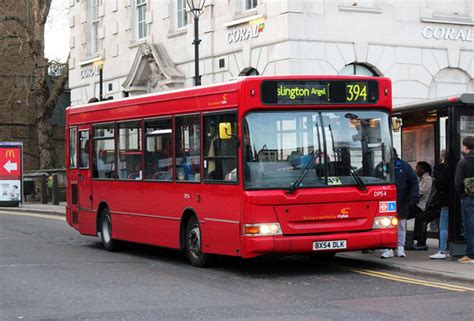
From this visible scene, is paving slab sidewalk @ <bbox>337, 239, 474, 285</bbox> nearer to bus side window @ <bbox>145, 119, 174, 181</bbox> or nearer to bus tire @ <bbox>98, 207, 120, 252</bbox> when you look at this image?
bus side window @ <bbox>145, 119, 174, 181</bbox>

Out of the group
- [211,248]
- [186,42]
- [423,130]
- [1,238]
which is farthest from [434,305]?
[186,42]

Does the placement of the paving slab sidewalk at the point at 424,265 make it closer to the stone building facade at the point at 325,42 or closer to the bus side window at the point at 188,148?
the bus side window at the point at 188,148

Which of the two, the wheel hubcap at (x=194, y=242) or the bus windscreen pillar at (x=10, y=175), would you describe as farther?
the bus windscreen pillar at (x=10, y=175)

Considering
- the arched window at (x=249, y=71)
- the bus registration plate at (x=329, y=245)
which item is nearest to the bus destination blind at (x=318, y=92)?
the bus registration plate at (x=329, y=245)

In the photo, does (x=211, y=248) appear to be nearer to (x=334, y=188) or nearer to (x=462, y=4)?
(x=334, y=188)

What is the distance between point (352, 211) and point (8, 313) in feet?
17.2

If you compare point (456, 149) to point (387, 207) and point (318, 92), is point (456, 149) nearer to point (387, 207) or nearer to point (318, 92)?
point (387, 207)

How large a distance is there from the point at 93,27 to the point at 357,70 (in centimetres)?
1562

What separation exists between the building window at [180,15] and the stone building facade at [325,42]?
3cm

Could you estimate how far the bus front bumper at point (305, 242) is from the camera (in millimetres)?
12781

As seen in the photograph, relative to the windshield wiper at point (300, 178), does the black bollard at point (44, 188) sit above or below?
below

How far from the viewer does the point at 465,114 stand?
46.7 ft

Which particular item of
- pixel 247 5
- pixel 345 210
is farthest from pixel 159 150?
pixel 247 5

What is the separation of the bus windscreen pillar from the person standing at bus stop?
2575 centimetres
